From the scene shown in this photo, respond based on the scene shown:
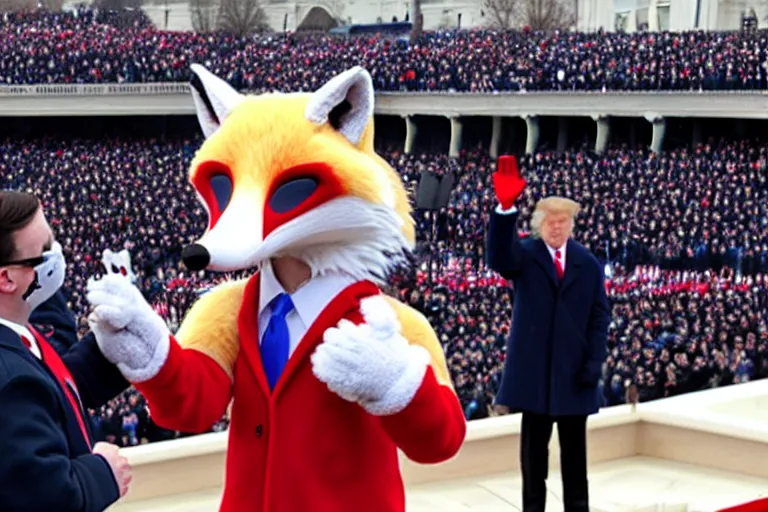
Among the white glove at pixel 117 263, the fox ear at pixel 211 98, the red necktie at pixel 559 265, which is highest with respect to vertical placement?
the fox ear at pixel 211 98

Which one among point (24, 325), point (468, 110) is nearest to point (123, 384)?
point (24, 325)

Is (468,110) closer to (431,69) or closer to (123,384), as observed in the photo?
(431,69)

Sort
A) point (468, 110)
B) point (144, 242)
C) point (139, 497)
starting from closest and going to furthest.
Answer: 1. point (139, 497)
2. point (144, 242)
3. point (468, 110)

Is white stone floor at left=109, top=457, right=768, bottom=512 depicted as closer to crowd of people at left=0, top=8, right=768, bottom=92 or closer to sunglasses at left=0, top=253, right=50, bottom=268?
sunglasses at left=0, top=253, right=50, bottom=268

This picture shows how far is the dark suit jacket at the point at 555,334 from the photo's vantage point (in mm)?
5262

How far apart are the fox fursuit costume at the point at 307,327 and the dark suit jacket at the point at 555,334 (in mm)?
1875

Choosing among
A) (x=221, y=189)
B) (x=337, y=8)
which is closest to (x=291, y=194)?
(x=221, y=189)

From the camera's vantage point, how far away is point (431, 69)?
3928cm

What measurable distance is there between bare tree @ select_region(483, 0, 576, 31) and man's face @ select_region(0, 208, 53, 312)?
4877 centimetres

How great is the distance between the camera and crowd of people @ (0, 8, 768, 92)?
33.2 meters

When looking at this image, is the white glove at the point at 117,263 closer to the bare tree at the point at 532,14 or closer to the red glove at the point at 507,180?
the red glove at the point at 507,180

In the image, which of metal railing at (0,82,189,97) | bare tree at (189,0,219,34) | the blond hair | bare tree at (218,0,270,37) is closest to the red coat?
the blond hair

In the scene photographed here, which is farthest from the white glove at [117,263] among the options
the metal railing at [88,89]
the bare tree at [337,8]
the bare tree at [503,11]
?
the bare tree at [337,8]

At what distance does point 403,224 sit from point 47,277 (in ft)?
3.04
